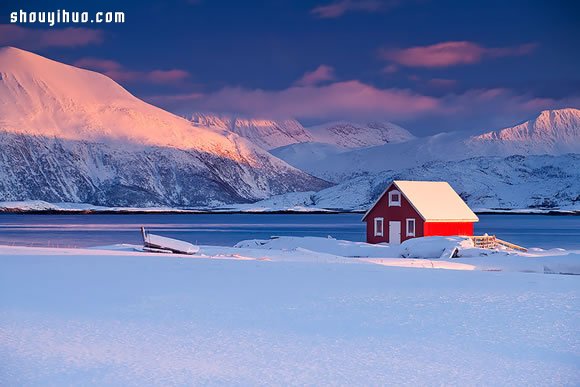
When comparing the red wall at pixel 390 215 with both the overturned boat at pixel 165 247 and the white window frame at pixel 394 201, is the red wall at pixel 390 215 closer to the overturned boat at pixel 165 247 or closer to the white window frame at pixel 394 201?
the white window frame at pixel 394 201

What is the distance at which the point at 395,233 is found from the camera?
2249 inches

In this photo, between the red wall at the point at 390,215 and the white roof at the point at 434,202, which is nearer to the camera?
the red wall at the point at 390,215

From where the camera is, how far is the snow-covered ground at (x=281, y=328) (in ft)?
46.8

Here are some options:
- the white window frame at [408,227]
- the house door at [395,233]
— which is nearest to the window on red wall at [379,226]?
the house door at [395,233]

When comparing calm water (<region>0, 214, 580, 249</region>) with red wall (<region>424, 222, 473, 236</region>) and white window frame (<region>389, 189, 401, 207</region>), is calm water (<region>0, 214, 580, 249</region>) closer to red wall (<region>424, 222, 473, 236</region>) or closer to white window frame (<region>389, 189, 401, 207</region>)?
red wall (<region>424, 222, 473, 236</region>)

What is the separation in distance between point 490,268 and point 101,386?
3277cm

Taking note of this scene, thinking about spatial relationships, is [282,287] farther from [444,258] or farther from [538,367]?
[444,258]

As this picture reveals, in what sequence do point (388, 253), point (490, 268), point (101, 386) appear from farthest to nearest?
point (388, 253) < point (490, 268) < point (101, 386)

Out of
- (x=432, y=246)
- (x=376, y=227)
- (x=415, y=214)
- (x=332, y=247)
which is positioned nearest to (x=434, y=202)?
(x=415, y=214)

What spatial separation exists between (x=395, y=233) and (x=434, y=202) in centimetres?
363

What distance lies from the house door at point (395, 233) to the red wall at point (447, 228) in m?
2.29

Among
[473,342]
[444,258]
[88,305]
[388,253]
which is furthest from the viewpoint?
[388,253]

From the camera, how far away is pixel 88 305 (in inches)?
846

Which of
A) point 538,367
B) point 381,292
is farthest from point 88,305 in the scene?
point 538,367
